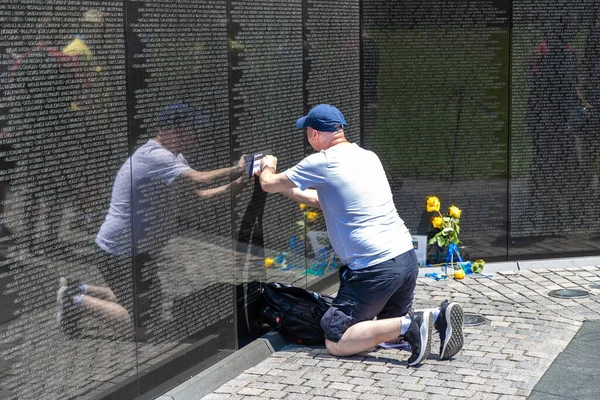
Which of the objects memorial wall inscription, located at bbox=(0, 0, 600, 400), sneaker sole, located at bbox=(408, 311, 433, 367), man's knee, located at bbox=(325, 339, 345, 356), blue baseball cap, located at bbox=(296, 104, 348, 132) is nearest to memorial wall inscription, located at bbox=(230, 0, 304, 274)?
memorial wall inscription, located at bbox=(0, 0, 600, 400)

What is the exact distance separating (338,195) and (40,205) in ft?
7.72

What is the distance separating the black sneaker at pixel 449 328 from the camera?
6.76 metres

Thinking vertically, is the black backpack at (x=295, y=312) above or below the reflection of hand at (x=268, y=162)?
below

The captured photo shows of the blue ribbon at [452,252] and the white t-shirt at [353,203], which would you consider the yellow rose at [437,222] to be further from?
the white t-shirt at [353,203]

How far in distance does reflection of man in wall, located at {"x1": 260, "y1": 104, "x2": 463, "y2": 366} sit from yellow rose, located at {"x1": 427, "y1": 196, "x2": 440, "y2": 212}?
2489 millimetres

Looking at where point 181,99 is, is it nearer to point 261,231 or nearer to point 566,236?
point 261,231

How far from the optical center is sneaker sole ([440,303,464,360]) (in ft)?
22.2

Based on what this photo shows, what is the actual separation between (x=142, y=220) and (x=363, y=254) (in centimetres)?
159

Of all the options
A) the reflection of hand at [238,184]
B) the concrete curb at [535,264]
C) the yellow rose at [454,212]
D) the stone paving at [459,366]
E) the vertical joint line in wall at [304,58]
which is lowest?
the stone paving at [459,366]

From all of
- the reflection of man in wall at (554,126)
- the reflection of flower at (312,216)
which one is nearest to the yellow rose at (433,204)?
the reflection of man in wall at (554,126)

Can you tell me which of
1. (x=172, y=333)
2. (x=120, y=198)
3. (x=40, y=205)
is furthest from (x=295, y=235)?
(x=40, y=205)

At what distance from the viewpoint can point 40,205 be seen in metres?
5.00

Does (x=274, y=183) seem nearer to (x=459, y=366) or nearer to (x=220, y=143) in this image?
(x=220, y=143)

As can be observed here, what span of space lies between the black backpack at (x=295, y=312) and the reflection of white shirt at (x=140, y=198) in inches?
57.3
